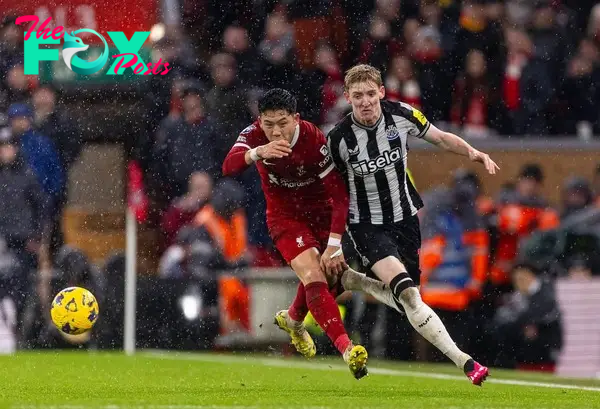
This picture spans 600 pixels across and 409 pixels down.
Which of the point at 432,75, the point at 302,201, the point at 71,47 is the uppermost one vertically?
the point at 71,47

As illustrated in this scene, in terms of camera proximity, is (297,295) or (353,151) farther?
(297,295)

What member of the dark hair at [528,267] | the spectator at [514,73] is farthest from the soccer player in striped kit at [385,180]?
the spectator at [514,73]

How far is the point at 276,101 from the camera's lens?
27.2 ft

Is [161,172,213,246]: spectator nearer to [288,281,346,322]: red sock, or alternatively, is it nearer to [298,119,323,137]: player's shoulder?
[288,281,346,322]: red sock

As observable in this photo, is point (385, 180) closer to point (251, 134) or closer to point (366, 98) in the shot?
point (366, 98)

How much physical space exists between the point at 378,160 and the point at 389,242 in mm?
511

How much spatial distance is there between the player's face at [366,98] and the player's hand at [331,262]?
2.77ft

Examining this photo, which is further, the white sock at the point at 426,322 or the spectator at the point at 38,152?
the spectator at the point at 38,152

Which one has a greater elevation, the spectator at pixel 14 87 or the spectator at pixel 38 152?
the spectator at pixel 14 87

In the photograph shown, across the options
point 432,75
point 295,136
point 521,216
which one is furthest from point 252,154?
point 432,75

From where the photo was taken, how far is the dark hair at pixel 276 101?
27.1 ft

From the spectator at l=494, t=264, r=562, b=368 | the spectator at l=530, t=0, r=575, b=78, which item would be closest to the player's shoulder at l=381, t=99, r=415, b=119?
the spectator at l=494, t=264, r=562, b=368

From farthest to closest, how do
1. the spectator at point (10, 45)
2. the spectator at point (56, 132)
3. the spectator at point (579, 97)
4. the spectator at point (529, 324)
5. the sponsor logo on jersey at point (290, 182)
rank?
the spectator at point (579, 97)
the spectator at point (10, 45)
the spectator at point (56, 132)
the spectator at point (529, 324)
the sponsor logo on jersey at point (290, 182)

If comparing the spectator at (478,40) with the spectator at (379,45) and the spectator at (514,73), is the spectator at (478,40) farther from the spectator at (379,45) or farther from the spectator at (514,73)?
the spectator at (379,45)
